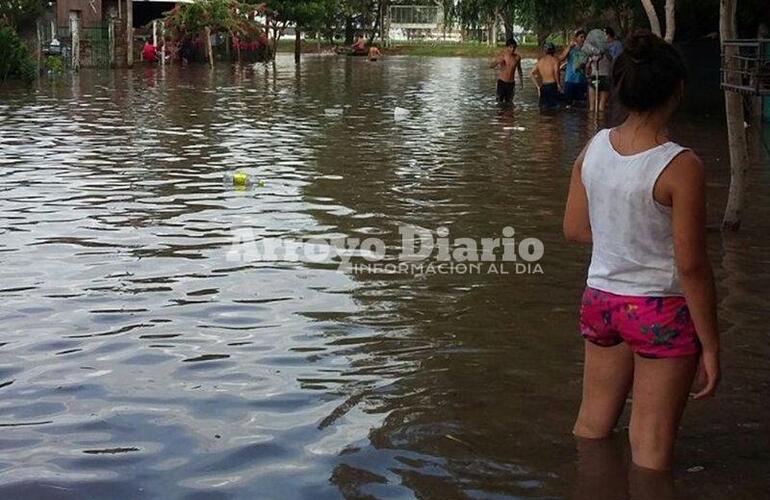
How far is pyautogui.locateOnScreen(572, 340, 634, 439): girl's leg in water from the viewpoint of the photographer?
439 centimetres

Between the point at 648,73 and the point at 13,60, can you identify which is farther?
the point at 13,60

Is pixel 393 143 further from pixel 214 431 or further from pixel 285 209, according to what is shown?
pixel 214 431

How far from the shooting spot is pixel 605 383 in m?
4.46

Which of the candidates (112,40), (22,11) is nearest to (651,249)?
(112,40)

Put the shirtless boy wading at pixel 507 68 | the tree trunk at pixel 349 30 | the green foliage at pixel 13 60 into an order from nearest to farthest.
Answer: the shirtless boy wading at pixel 507 68, the green foliage at pixel 13 60, the tree trunk at pixel 349 30

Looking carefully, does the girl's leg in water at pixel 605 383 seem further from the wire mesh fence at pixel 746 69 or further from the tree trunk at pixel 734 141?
the tree trunk at pixel 734 141

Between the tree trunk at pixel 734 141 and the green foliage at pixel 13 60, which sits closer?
the tree trunk at pixel 734 141

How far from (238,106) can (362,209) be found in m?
15.4

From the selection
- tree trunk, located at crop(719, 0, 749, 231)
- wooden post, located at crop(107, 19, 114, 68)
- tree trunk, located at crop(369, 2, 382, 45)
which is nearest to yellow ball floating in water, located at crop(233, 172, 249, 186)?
tree trunk, located at crop(719, 0, 749, 231)

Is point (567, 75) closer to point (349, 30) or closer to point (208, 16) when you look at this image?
point (208, 16)

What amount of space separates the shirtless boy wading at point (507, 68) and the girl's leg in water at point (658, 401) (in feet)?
67.8

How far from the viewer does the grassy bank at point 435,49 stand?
2985 inches

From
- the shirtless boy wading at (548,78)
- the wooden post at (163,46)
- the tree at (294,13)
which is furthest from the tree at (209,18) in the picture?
the shirtless boy wading at (548,78)

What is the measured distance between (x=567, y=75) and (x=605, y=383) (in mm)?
21206
